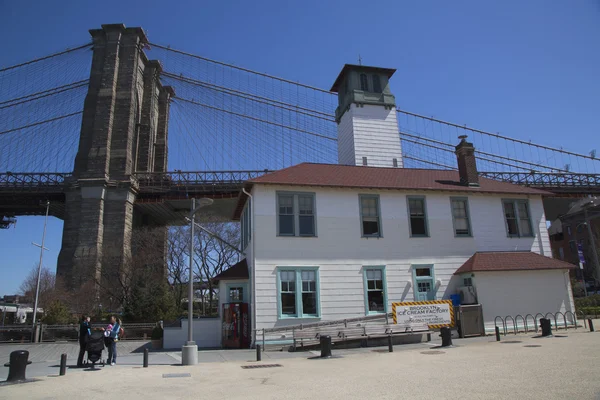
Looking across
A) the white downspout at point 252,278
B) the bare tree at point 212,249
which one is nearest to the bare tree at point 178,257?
the bare tree at point 212,249

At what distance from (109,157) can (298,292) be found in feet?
125

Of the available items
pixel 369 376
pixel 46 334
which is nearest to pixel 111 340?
pixel 369 376

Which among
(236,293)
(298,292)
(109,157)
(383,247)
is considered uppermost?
(109,157)

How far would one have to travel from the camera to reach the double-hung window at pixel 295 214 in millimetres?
21844

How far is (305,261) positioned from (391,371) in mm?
9576

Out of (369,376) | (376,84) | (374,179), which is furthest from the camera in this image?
(376,84)

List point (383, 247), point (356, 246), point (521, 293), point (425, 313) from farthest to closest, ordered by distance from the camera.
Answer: point (383, 247) < point (521, 293) < point (356, 246) < point (425, 313)

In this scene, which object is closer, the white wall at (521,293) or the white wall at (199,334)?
the white wall at (521,293)

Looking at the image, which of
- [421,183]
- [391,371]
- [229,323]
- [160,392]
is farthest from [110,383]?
[421,183]

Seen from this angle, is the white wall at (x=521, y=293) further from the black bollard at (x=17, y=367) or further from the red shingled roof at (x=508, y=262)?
the black bollard at (x=17, y=367)

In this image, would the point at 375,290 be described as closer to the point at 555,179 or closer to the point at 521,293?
the point at 521,293

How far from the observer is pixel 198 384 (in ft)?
37.9

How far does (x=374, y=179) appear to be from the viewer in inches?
965

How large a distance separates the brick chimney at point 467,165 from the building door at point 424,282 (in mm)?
5783
